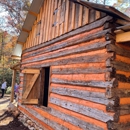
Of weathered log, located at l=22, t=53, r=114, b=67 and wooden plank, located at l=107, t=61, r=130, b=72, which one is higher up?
weathered log, located at l=22, t=53, r=114, b=67

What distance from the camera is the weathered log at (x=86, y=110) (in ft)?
11.2

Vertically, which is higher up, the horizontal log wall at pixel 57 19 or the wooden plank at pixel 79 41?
the horizontal log wall at pixel 57 19

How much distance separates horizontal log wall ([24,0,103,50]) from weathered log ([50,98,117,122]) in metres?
2.35

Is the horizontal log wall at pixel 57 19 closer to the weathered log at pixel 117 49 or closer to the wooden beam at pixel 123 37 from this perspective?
the wooden beam at pixel 123 37

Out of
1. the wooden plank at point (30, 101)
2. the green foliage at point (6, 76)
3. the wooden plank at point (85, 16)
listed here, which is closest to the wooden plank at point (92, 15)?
the wooden plank at point (85, 16)

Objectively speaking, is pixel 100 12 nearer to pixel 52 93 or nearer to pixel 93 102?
pixel 93 102

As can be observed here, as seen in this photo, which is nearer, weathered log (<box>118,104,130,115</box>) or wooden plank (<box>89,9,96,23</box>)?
weathered log (<box>118,104,130,115</box>)

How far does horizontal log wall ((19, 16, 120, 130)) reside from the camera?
351 centimetres

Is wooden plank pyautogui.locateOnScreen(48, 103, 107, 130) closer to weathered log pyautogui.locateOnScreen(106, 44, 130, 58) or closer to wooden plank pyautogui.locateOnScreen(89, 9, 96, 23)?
weathered log pyautogui.locateOnScreen(106, 44, 130, 58)

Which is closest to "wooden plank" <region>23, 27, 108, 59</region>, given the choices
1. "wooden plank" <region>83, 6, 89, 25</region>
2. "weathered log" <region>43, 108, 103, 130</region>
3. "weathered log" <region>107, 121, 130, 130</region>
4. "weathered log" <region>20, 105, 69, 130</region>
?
"wooden plank" <region>83, 6, 89, 25</region>

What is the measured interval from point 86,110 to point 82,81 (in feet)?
2.53

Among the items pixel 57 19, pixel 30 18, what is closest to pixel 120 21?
pixel 57 19

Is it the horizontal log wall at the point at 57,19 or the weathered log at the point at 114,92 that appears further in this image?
the horizontal log wall at the point at 57,19

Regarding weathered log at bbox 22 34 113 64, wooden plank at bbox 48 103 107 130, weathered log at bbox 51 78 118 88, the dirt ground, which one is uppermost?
weathered log at bbox 22 34 113 64
